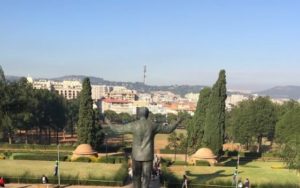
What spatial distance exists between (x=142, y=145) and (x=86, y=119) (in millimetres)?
48160

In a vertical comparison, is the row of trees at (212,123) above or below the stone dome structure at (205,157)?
above

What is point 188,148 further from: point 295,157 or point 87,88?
point 295,157

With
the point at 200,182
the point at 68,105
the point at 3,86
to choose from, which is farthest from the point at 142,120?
the point at 68,105

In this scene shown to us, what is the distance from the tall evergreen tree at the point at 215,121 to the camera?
185 ft

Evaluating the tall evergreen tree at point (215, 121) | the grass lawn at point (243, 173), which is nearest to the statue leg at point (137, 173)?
the grass lawn at point (243, 173)

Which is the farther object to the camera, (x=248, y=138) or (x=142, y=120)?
(x=248, y=138)

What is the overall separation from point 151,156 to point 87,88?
157 feet

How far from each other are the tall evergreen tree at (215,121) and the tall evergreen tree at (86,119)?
16398 millimetres

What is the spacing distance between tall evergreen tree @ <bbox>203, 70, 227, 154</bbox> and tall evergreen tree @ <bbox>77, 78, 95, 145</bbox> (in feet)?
53.8

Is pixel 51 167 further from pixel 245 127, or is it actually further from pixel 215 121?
pixel 245 127

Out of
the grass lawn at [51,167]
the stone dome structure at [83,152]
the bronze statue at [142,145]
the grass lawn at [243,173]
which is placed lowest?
the grass lawn at [243,173]

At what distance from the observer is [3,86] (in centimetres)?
6322

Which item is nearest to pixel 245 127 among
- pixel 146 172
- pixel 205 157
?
pixel 205 157

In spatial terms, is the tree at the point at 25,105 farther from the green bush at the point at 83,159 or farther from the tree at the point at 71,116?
the tree at the point at 71,116
